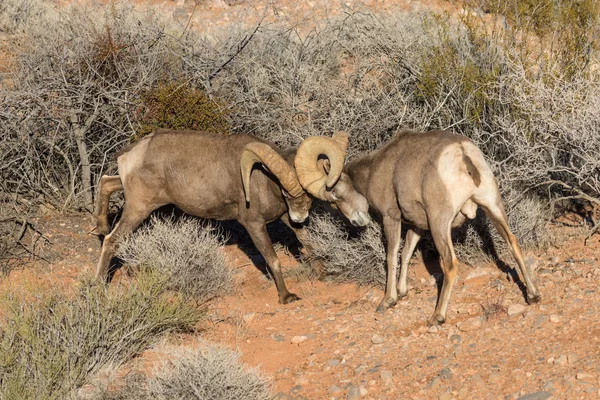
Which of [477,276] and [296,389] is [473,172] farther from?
[296,389]

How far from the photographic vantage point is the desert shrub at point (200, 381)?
663cm

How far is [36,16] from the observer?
16734 millimetres

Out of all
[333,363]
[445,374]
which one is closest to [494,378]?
[445,374]

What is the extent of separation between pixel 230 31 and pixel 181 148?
4.54 meters

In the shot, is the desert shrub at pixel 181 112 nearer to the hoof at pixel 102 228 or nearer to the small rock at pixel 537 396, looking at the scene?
the hoof at pixel 102 228

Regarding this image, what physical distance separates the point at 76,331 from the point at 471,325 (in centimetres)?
372

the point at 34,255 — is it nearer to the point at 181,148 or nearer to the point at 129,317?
the point at 181,148

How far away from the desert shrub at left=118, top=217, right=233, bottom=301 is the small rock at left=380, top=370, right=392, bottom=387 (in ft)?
10.5

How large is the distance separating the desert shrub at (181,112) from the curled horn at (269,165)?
202 cm

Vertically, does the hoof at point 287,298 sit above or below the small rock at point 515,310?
below

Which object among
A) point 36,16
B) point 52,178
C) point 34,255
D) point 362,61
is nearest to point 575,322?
point 362,61

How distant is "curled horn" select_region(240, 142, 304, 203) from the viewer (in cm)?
940

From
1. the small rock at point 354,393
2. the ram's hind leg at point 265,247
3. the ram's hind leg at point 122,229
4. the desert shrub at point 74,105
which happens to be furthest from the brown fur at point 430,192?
the desert shrub at point 74,105

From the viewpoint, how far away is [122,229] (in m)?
10.2
